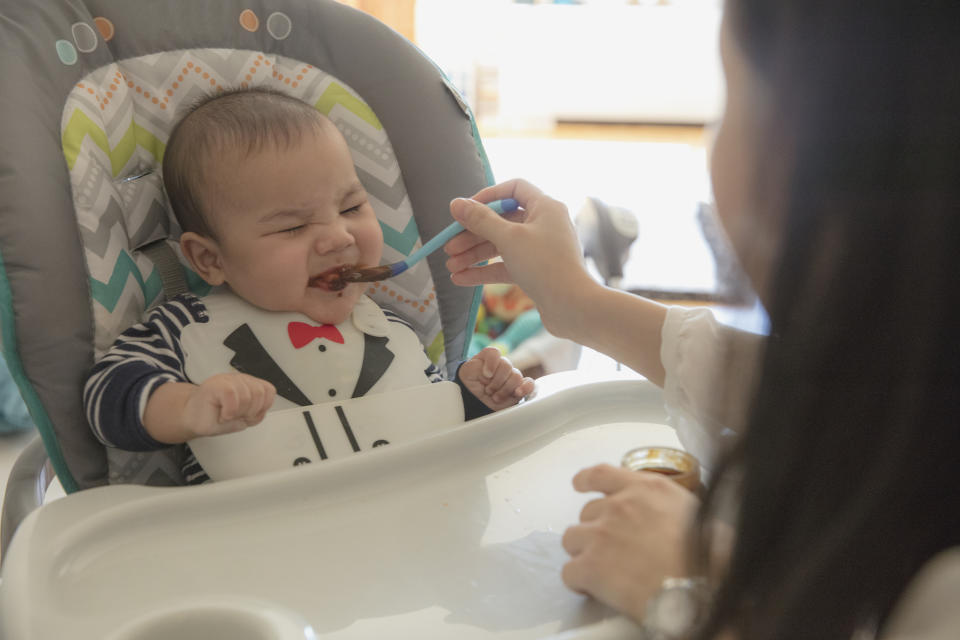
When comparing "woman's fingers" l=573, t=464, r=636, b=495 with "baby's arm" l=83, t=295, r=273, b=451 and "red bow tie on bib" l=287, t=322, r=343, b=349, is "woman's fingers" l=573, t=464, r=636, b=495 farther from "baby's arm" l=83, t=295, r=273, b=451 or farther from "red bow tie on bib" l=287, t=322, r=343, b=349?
"red bow tie on bib" l=287, t=322, r=343, b=349

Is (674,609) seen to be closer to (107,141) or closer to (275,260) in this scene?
(275,260)

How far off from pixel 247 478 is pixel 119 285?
0.26 metres

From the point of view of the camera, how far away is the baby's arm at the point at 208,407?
2.38ft

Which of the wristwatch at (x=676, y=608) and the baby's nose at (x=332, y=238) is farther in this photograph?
the baby's nose at (x=332, y=238)

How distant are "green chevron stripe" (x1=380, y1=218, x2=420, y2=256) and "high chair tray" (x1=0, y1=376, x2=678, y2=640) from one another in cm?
27

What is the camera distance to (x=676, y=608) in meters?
0.53

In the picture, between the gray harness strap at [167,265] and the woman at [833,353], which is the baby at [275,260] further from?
the woman at [833,353]

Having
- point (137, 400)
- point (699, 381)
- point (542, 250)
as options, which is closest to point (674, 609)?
point (699, 381)

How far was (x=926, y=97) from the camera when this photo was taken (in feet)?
1.36

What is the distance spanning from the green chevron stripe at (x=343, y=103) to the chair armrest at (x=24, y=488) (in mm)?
478

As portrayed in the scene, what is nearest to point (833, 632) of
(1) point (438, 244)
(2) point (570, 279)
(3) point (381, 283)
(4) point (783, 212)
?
(4) point (783, 212)

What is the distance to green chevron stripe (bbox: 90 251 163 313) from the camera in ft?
2.68

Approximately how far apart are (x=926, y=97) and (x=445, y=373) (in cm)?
71

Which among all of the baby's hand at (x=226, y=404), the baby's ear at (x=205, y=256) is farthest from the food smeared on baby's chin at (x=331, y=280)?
the baby's hand at (x=226, y=404)
